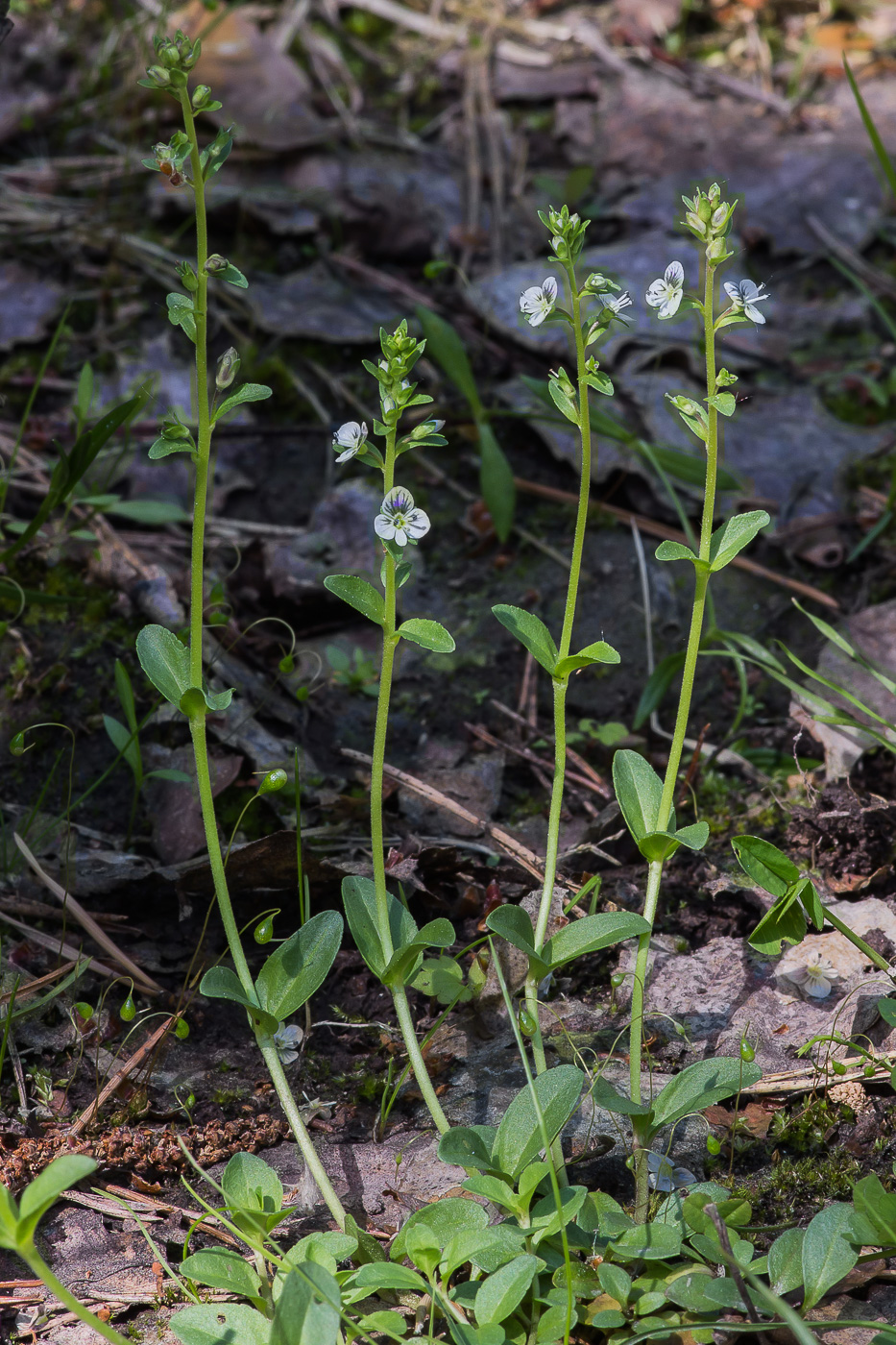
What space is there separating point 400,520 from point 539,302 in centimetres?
→ 61

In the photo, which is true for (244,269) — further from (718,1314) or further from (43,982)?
(718,1314)

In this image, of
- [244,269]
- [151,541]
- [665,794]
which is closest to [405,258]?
[244,269]

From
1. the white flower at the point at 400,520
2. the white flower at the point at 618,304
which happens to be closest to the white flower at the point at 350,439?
the white flower at the point at 400,520

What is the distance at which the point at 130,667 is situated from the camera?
11.4 feet

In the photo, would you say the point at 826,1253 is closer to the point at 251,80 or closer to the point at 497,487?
the point at 497,487

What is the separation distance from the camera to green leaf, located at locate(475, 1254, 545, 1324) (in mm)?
1906

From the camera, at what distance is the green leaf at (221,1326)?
1.91 metres

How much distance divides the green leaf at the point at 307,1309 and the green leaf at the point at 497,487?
107 inches

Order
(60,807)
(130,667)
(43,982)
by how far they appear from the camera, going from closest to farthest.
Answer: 1. (43,982)
2. (60,807)
3. (130,667)

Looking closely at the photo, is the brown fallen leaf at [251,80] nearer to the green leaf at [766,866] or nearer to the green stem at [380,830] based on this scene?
the green stem at [380,830]

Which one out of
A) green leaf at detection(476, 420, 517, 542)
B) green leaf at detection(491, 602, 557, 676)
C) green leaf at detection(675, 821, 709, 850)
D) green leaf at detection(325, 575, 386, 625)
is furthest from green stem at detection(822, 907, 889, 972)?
green leaf at detection(476, 420, 517, 542)

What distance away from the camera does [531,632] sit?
98.7 inches

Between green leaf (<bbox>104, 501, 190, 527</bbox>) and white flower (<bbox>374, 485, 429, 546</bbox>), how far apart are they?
65.9 inches

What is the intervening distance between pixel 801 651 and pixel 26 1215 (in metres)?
2.92
